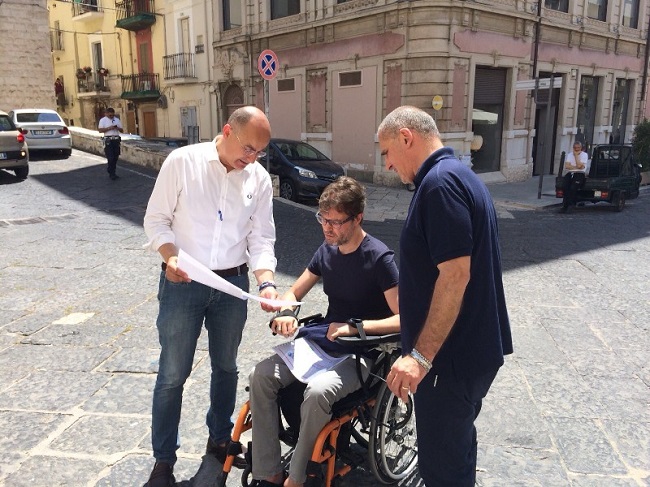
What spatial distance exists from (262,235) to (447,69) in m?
12.7

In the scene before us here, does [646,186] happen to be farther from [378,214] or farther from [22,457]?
[22,457]

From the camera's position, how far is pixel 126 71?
27250mm

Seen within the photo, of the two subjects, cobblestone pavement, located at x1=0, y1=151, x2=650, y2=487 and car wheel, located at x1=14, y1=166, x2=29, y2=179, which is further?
car wheel, located at x1=14, y1=166, x2=29, y2=179

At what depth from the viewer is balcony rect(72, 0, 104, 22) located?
27.7 m

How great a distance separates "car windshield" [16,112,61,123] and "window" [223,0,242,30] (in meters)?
7.47

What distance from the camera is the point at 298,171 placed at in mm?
11859

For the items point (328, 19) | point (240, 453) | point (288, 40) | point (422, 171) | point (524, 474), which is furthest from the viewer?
point (288, 40)

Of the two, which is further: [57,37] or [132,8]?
[57,37]

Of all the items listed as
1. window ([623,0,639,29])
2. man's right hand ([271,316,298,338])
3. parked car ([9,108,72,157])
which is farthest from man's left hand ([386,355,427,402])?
window ([623,0,639,29])

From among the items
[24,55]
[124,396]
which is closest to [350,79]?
[124,396]

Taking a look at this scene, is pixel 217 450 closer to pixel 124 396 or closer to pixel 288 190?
pixel 124 396

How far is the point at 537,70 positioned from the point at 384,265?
648 inches

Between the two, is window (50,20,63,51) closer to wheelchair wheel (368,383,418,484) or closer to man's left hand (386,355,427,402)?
wheelchair wheel (368,383,418,484)

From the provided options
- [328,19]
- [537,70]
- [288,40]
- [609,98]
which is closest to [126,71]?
[288,40]
